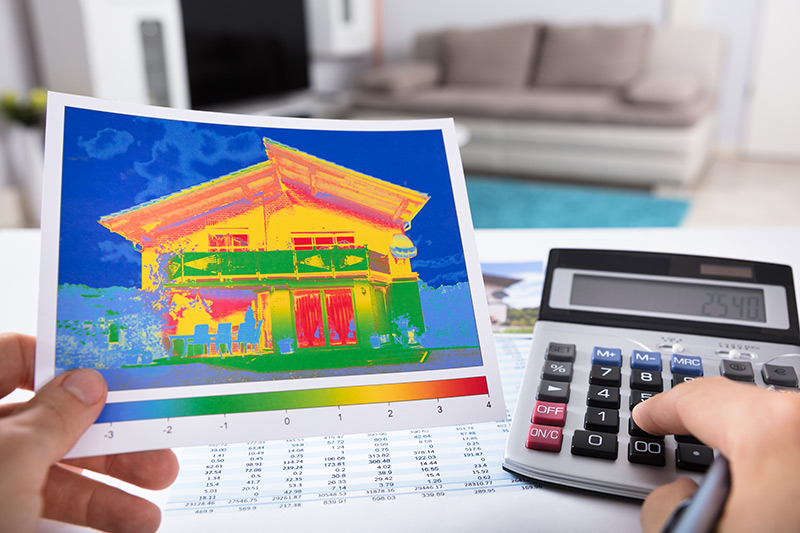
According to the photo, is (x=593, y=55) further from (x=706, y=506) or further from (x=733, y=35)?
(x=706, y=506)

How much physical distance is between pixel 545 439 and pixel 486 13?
4.76 metres

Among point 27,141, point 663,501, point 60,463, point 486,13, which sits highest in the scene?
point 486,13

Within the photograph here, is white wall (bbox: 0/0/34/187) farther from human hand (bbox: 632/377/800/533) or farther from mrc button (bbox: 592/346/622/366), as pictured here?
human hand (bbox: 632/377/800/533)

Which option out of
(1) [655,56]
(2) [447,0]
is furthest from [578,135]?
(2) [447,0]

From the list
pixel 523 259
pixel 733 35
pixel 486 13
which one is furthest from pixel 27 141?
pixel 733 35

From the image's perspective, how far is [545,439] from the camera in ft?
1.41

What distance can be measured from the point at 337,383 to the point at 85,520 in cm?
18

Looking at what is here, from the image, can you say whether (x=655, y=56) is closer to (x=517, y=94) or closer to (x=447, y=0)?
(x=517, y=94)

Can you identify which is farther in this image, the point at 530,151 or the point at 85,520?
the point at 530,151

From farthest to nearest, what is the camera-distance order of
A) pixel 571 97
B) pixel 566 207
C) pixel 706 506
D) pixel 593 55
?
pixel 593 55, pixel 571 97, pixel 566 207, pixel 706 506

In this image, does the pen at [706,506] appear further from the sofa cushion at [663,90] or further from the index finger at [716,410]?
the sofa cushion at [663,90]

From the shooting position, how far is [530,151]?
3609 mm

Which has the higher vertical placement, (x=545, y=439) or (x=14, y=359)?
(x=14, y=359)

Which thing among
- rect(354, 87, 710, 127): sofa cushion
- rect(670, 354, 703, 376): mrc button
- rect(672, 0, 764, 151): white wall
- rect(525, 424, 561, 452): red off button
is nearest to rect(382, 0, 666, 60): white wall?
rect(672, 0, 764, 151): white wall
